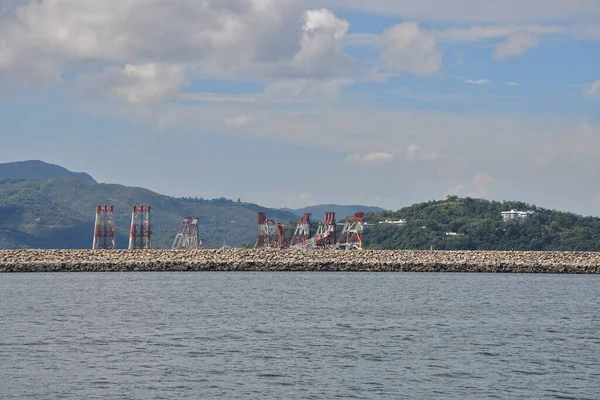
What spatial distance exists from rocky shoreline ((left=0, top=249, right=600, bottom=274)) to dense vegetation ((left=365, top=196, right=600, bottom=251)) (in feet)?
223

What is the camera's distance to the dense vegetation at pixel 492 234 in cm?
17062

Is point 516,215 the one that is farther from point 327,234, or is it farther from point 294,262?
point 294,262

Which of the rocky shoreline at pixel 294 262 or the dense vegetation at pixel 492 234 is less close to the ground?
the dense vegetation at pixel 492 234

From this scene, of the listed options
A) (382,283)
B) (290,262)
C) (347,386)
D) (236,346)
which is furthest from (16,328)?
(290,262)

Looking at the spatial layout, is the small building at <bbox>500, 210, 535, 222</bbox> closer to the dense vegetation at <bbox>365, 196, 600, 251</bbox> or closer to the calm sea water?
the dense vegetation at <bbox>365, 196, 600, 251</bbox>

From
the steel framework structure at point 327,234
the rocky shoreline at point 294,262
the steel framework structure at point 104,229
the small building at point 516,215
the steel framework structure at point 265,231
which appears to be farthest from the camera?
the small building at point 516,215

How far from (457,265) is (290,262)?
16196 mm

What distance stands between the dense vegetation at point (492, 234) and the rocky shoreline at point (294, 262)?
6803cm

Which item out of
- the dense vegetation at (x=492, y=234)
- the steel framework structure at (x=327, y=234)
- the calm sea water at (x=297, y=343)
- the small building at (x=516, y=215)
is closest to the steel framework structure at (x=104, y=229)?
the steel framework structure at (x=327, y=234)

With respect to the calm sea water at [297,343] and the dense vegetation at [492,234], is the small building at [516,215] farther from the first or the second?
the calm sea water at [297,343]

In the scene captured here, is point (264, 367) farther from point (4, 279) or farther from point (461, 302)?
point (4, 279)

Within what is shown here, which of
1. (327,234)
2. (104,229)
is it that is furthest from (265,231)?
(104,229)

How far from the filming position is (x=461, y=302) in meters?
57.3

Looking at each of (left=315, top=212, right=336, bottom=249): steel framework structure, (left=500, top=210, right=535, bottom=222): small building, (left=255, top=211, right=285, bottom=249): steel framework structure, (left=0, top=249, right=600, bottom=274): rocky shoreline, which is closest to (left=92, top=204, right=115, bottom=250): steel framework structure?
(left=0, top=249, right=600, bottom=274): rocky shoreline
